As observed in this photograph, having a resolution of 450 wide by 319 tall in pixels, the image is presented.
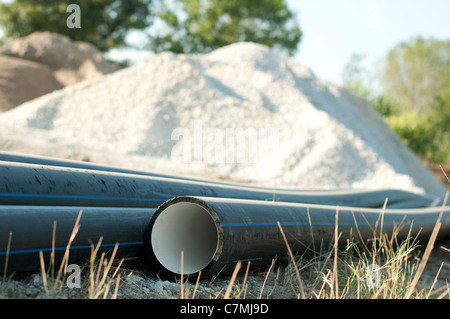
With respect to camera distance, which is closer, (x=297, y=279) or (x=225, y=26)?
(x=297, y=279)

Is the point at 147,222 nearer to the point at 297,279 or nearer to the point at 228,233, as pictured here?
the point at 228,233

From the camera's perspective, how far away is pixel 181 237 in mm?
2641

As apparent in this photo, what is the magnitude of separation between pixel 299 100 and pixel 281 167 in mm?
2463

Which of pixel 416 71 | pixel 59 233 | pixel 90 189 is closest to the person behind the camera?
pixel 59 233

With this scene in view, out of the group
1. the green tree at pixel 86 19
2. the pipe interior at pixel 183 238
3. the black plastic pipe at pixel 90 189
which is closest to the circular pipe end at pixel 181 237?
the pipe interior at pixel 183 238

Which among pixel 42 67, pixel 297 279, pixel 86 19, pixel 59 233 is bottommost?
pixel 297 279

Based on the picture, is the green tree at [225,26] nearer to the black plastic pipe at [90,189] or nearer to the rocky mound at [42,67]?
the rocky mound at [42,67]

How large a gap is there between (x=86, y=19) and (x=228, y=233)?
841 inches

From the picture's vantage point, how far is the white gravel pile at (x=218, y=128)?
753 cm

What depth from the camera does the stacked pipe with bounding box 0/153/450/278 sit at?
7.08 ft

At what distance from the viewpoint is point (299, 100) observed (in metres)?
9.51

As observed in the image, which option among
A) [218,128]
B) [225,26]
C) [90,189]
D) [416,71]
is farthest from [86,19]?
[416,71]

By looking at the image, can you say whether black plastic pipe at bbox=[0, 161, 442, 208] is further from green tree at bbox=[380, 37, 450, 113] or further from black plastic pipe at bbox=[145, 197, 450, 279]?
green tree at bbox=[380, 37, 450, 113]
